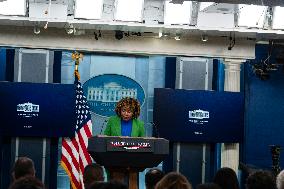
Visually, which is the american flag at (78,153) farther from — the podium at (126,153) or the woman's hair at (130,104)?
the podium at (126,153)

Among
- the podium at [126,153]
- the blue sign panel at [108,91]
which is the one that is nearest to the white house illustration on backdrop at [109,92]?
the blue sign panel at [108,91]

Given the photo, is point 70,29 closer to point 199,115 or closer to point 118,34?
point 118,34

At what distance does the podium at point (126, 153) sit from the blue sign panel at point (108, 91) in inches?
239

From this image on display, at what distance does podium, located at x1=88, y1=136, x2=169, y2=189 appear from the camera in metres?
4.34

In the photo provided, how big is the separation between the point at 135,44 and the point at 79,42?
0.95 metres

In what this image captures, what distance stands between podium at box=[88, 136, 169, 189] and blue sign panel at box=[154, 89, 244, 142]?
4704 mm

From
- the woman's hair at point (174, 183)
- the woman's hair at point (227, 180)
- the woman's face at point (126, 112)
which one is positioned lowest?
the woman's hair at point (227, 180)

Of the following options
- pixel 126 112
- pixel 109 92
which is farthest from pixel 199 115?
pixel 126 112

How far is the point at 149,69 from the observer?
1066cm

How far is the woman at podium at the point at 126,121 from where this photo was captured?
587 cm

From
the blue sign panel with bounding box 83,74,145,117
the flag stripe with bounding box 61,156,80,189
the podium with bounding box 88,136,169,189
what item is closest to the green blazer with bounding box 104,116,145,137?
the podium with bounding box 88,136,169,189

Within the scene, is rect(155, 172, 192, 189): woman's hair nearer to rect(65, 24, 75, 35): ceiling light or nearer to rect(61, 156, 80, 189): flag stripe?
rect(61, 156, 80, 189): flag stripe

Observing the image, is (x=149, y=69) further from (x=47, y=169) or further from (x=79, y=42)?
(x=47, y=169)

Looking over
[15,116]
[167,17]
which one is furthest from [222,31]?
[15,116]
